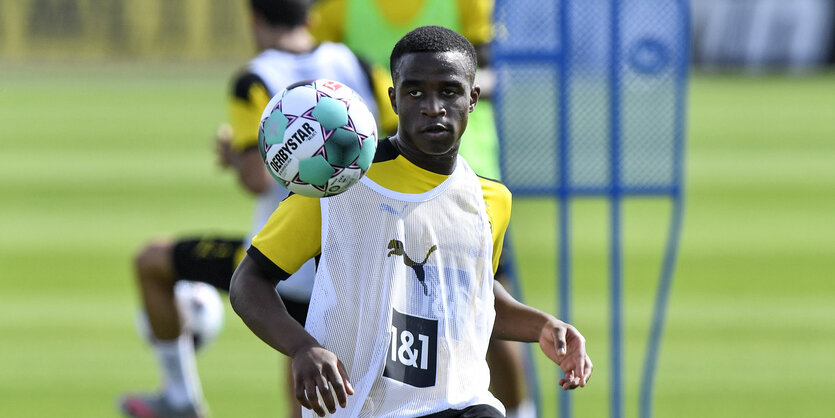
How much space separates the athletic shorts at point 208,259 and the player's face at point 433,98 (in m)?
2.55

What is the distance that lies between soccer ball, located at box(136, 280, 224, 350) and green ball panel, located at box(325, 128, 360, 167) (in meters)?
3.44

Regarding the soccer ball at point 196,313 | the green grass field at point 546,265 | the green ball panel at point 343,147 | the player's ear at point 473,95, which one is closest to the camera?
the green ball panel at point 343,147

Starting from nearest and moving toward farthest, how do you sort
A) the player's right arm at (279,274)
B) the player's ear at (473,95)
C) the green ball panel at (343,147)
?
the player's right arm at (279,274)
the green ball panel at (343,147)
the player's ear at (473,95)

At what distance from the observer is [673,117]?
241 inches

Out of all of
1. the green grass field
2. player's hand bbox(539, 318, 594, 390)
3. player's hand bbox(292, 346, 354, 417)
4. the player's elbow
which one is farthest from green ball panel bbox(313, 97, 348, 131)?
the green grass field

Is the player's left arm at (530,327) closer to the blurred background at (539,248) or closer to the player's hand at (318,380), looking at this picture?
the player's hand at (318,380)

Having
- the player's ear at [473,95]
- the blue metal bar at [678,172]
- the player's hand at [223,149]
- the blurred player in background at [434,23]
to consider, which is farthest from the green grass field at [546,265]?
the player's ear at [473,95]

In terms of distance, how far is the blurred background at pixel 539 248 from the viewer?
8.20 meters

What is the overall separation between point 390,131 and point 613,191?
1.04 m

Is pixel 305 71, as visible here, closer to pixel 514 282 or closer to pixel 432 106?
pixel 514 282

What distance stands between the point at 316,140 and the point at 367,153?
144 mm

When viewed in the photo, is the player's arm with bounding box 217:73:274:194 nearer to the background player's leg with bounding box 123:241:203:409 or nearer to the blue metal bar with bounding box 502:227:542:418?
the background player's leg with bounding box 123:241:203:409

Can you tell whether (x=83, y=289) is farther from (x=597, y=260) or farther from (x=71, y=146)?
(x=71, y=146)

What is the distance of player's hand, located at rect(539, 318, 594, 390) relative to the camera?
3701mm
